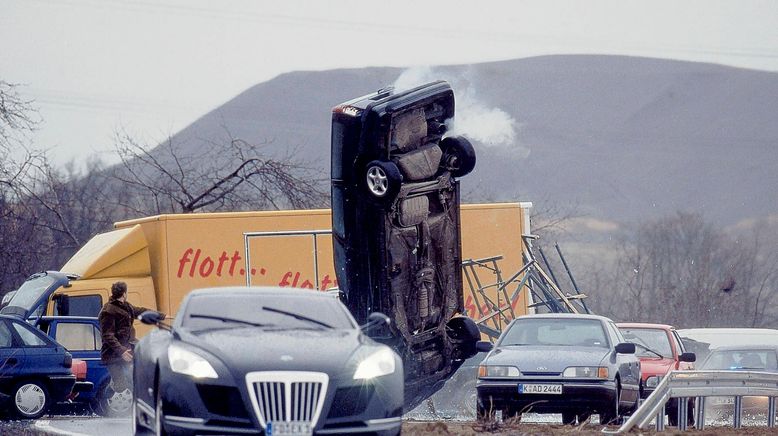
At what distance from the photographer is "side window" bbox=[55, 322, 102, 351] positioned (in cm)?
2322

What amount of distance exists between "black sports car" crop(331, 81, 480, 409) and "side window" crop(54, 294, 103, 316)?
8.18 metres

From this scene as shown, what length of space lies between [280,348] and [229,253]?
14462 mm

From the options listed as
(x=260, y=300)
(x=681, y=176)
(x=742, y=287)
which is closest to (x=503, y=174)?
(x=681, y=176)

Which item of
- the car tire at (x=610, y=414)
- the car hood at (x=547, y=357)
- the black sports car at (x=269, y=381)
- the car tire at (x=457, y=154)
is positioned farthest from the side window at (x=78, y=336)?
the black sports car at (x=269, y=381)

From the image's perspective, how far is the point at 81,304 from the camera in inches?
954

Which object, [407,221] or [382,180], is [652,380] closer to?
[407,221]

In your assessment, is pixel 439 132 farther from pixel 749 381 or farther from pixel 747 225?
pixel 747 225

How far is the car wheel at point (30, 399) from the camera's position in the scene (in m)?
19.9

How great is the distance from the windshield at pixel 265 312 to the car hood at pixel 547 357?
5.01m

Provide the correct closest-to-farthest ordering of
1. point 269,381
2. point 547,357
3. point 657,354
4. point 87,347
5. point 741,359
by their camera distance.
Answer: point 269,381 < point 547,357 < point 657,354 < point 741,359 < point 87,347

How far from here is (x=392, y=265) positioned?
16.8 metres

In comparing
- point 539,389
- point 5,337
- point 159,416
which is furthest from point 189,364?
point 5,337

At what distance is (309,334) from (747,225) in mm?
90023

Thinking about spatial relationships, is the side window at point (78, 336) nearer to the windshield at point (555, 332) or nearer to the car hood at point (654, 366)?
the windshield at point (555, 332)
